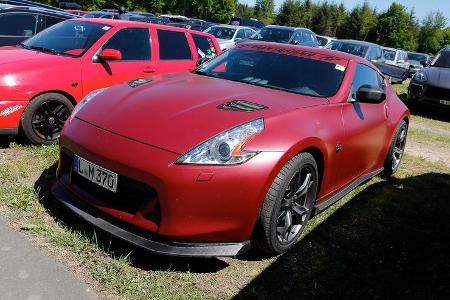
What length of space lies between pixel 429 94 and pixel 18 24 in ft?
28.8

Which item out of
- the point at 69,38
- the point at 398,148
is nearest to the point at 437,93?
the point at 398,148

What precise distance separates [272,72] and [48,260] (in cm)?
240

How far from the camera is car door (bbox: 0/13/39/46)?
714 centimetres

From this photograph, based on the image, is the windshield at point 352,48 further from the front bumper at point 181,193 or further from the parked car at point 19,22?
the front bumper at point 181,193

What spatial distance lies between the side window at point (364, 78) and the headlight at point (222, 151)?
1.58m

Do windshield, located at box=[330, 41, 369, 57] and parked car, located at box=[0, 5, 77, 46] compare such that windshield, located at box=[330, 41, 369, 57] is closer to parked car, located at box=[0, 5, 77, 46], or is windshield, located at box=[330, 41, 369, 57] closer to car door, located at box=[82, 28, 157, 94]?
parked car, located at box=[0, 5, 77, 46]

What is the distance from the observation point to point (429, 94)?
416 inches

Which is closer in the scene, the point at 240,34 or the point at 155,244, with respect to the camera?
the point at 155,244

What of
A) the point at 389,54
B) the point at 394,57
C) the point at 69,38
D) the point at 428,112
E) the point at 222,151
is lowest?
the point at 428,112

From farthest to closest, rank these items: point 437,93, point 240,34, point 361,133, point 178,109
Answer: point 240,34
point 437,93
point 361,133
point 178,109

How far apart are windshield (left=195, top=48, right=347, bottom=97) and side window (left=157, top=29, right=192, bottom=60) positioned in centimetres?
205

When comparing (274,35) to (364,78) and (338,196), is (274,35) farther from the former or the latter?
(338,196)

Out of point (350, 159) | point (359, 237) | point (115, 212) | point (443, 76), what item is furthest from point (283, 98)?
point (443, 76)

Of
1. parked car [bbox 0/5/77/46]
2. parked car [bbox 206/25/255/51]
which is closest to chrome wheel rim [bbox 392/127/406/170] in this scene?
parked car [bbox 0/5/77/46]
